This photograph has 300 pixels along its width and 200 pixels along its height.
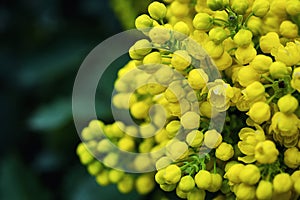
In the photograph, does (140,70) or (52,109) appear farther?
(52,109)

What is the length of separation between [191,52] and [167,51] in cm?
6

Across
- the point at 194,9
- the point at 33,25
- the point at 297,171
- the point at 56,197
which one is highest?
the point at 194,9

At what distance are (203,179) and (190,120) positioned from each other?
10 cm

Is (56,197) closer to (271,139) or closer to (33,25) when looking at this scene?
(33,25)

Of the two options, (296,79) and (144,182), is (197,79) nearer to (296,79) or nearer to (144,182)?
(296,79)

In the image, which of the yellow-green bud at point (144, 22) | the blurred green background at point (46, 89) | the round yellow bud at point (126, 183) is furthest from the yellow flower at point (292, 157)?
the blurred green background at point (46, 89)

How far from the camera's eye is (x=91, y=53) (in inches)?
87.7

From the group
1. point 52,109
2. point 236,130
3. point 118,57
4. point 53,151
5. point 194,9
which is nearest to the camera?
point 236,130

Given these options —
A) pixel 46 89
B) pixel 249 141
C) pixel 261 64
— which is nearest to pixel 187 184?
pixel 249 141

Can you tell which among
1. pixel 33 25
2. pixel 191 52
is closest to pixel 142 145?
pixel 191 52

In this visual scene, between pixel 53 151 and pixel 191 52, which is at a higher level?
pixel 191 52

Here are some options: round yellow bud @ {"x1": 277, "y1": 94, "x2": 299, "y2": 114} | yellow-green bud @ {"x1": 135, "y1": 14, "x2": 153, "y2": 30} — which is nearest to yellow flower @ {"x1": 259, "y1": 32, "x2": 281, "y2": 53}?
round yellow bud @ {"x1": 277, "y1": 94, "x2": 299, "y2": 114}

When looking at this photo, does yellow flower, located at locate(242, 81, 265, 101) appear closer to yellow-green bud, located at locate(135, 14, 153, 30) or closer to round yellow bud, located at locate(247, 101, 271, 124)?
round yellow bud, located at locate(247, 101, 271, 124)

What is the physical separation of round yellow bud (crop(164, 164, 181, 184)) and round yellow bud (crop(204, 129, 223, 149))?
0.22ft
